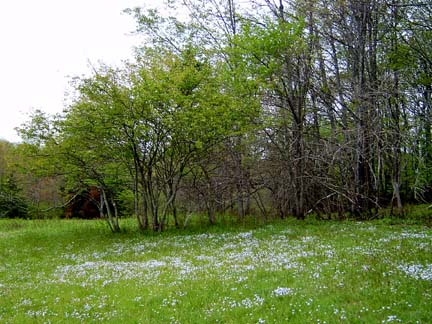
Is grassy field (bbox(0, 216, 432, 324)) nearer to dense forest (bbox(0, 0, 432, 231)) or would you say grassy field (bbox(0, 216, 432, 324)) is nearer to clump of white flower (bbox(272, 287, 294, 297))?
clump of white flower (bbox(272, 287, 294, 297))

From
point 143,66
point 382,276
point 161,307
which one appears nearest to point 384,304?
point 382,276

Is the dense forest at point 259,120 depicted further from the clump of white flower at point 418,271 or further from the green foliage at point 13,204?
the green foliage at point 13,204

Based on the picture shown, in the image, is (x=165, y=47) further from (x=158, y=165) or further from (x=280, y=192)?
(x=280, y=192)

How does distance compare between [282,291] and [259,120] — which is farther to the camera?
[259,120]

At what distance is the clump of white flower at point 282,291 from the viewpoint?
8.30 m

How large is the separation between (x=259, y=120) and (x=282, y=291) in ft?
53.3

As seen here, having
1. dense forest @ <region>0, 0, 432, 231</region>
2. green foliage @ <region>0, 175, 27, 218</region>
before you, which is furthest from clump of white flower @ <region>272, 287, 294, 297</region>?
green foliage @ <region>0, 175, 27, 218</region>

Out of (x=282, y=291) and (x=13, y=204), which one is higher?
(x=13, y=204)

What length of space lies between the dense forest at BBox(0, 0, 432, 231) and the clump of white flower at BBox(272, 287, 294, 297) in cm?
1141

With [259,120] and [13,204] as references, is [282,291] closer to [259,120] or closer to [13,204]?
[259,120]

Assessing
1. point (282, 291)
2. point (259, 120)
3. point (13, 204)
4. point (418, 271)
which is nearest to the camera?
point (282, 291)

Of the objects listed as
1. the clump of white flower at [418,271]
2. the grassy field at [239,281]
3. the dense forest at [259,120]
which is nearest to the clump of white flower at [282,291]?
the grassy field at [239,281]

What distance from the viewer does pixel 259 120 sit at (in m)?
23.8

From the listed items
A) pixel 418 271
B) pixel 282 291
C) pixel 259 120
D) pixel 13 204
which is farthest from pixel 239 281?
pixel 13 204
